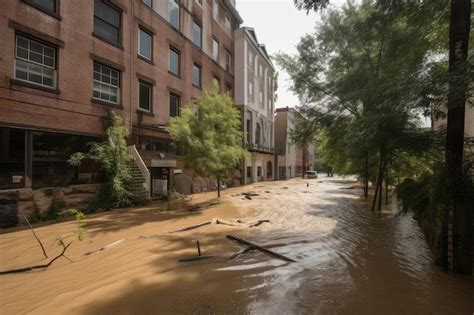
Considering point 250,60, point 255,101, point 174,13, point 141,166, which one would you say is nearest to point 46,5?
point 141,166

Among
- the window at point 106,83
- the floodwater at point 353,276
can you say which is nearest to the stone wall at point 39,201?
the window at point 106,83

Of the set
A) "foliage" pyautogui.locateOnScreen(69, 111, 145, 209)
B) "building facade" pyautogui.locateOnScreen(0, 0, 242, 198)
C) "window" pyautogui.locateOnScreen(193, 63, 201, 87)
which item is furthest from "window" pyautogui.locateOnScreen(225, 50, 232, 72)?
"foliage" pyautogui.locateOnScreen(69, 111, 145, 209)

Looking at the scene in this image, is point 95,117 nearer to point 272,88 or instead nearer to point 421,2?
point 421,2

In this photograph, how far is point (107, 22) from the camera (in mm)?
13945

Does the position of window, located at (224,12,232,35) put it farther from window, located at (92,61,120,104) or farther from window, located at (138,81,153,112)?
window, located at (92,61,120,104)

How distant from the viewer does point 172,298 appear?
4.27 meters

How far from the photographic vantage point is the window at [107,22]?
44.1 ft

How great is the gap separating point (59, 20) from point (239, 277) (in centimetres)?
1254

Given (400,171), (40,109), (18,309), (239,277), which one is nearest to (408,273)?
(239,277)

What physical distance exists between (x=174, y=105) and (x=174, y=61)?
3.11 meters

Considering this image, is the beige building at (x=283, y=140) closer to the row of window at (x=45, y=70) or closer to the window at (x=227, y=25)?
the window at (x=227, y=25)

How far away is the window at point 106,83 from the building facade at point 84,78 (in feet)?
0.16

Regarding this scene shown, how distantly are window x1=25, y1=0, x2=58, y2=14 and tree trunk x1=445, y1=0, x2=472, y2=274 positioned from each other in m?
13.4

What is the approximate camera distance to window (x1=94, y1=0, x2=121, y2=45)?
13432mm
